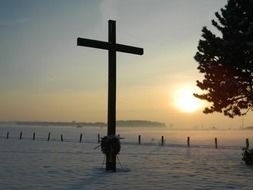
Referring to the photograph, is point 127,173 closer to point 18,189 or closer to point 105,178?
point 105,178

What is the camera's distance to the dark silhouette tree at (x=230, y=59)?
21.5m

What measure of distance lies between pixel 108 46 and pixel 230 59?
7522 mm

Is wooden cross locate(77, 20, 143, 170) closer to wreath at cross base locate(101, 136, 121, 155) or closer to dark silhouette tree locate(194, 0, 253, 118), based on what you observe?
wreath at cross base locate(101, 136, 121, 155)

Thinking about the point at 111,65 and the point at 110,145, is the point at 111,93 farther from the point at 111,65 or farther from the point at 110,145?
the point at 110,145

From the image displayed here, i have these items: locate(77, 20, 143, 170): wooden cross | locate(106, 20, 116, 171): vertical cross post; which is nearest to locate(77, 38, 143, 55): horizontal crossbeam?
locate(77, 20, 143, 170): wooden cross

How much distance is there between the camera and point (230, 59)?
21922mm

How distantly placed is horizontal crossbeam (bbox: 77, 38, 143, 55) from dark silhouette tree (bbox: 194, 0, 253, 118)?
5581 millimetres

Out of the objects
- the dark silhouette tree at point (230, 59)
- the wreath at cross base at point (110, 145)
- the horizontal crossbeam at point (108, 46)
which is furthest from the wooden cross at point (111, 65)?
the dark silhouette tree at point (230, 59)

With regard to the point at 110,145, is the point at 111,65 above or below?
above

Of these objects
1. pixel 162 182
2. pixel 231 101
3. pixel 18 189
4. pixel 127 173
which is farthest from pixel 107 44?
pixel 231 101

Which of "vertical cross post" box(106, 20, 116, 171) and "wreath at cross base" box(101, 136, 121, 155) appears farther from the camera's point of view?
"wreath at cross base" box(101, 136, 121, 155)

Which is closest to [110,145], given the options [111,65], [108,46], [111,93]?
[111,93]

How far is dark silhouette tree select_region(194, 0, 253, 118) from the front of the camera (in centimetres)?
2150

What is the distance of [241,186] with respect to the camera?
42.4 feet
